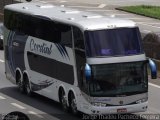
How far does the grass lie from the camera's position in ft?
199

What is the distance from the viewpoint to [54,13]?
1040 inches

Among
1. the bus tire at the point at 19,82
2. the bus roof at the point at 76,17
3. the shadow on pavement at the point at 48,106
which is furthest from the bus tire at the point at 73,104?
the bus tire at the point at 19,82

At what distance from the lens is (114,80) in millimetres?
22422

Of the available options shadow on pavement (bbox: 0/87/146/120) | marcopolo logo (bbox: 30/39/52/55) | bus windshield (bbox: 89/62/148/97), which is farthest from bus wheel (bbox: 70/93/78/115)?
marcopolo logo (bbox: 30/39/52/55)

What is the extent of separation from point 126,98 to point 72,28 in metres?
3.22

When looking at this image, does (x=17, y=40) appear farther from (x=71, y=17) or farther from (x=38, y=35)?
(x=71, y=17)

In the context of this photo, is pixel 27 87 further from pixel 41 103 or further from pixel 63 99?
pixel 63 99

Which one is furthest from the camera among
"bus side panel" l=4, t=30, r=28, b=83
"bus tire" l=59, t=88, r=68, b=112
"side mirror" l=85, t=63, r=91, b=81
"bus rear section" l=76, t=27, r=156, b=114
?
"bus side panel" l=4, t=30, r=28, b=83

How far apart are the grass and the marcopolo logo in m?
33.3

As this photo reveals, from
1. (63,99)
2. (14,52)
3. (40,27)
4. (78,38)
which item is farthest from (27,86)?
(78,38)

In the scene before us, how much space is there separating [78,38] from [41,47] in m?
3.48

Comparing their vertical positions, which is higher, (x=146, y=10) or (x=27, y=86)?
(x=27, y=86)

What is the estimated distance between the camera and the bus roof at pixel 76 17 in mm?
23000

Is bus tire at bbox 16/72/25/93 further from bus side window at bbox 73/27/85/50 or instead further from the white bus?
bus side window at bbox 73/27/85/50
